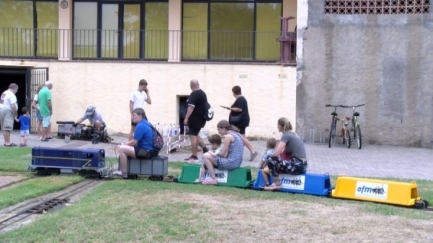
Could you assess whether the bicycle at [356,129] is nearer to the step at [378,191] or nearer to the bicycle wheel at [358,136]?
the bicycle wheel at [358,136]

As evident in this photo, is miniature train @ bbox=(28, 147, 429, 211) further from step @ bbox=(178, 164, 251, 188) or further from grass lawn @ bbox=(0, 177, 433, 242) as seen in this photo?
grass lawn @ bbox=(0, 177, 433, 242)

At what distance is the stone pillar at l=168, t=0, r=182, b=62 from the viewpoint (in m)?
22.5

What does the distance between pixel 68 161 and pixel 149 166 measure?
A: 150 cm

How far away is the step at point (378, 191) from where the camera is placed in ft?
32.4

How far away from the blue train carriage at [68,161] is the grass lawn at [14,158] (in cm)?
89

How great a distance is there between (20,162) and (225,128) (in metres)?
4.82

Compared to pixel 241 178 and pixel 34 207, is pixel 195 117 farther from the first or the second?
pixel 34 207

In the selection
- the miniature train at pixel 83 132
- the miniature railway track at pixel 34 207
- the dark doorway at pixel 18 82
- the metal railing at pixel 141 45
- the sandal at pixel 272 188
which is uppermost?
the metal railing at pixel 141 45

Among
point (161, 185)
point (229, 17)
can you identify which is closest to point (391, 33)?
point (229, 17)

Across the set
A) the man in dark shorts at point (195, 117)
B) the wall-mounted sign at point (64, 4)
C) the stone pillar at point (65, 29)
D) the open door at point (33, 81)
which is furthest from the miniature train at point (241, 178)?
the wall-mounted sign at point (64, 4)

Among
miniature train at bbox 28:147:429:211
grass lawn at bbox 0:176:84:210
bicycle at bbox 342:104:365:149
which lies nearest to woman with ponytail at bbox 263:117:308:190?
miniature train at bbox 28:147:429:211

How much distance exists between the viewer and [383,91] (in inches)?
783

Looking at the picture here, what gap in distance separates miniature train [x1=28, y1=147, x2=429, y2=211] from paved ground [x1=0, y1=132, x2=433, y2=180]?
10.5 feet

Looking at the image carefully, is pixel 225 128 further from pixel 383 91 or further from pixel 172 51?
pixel 172 51
